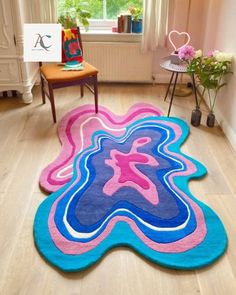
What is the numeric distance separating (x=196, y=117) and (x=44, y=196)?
1643 millimetres

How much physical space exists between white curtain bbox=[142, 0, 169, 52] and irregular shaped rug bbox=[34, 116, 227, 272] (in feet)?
5.22

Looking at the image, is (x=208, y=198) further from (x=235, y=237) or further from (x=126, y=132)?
(x=126, y=132)

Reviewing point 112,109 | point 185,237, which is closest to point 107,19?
point 112,109

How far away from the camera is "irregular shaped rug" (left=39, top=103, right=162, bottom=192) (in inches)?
91.5

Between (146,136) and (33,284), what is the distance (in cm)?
165

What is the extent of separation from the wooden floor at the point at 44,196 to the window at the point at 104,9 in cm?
105

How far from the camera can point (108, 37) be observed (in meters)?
3.85

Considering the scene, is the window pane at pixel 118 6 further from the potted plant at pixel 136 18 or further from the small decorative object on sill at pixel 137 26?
the small decorative object on sill at pixel 137 26

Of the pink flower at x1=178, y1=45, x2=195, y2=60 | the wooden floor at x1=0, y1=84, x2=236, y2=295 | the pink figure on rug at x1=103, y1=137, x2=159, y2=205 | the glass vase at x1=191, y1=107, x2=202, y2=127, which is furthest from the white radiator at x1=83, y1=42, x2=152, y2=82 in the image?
the pink figure on rug at x1=103, y1=137, x2=159, y2=205

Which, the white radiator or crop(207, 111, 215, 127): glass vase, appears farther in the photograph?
the white radiator

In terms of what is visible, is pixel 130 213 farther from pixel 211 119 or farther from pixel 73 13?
pixel 73 13

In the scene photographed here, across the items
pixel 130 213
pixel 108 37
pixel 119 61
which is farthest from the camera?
pixel 119 61

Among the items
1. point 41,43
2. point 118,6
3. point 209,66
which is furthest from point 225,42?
point 41,43

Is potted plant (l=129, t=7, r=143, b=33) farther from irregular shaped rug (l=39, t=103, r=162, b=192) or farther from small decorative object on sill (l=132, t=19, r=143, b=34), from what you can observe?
irregular shaped rug (l=39, t=103, r=162, b=192)
